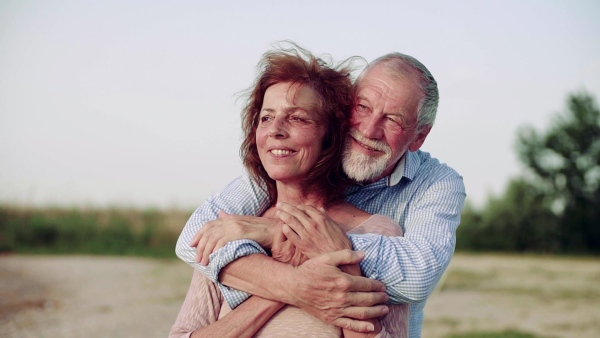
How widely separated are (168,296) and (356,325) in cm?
1246

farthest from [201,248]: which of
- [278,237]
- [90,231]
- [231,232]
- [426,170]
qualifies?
[90,231]

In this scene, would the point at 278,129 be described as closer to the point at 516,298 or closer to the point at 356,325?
the point at 356,325

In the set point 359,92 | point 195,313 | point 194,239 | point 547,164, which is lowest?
point 547,164

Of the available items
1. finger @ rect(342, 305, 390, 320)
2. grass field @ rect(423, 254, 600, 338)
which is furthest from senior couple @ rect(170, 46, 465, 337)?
grass field @ rect(423, 254, 600, 338)

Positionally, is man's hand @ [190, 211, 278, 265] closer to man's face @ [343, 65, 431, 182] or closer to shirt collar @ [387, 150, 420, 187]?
man's face @ [343, 65, 431, 182]

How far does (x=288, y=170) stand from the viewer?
10.9ft

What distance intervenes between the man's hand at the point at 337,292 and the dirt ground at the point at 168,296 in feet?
29.7

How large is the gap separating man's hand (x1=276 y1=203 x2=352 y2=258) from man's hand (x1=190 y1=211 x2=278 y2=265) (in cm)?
12

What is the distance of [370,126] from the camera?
11.8 feet

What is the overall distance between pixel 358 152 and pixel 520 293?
1361cm

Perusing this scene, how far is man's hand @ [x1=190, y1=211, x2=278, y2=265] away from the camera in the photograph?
3135mm

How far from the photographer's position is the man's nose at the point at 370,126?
3576 millimetres

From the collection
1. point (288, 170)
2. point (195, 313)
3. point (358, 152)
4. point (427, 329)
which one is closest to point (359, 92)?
point (358, 152)

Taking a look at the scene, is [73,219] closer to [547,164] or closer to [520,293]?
[520,293]
